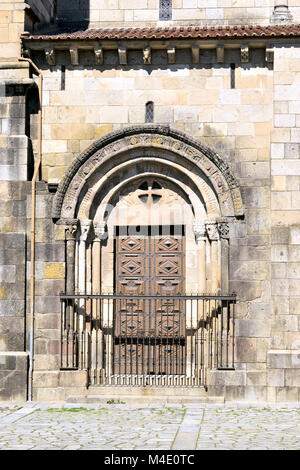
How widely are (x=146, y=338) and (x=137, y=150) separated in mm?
3568

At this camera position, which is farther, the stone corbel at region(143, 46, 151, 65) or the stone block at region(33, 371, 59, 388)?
the stone corbel at region(143, 46, 151, 65)

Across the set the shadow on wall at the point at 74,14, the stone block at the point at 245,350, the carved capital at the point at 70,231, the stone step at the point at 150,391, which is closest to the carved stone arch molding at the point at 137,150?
the carved capital at the point at 70,231

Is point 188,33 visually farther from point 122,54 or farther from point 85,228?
point 85,228

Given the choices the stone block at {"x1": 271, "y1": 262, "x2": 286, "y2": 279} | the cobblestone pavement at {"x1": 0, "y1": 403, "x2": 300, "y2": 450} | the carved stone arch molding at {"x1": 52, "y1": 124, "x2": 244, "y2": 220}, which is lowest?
the cobblestone pavement at {"x1": 0, "y1": 403, "x2": 300, "y2": 450}

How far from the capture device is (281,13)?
14664mm

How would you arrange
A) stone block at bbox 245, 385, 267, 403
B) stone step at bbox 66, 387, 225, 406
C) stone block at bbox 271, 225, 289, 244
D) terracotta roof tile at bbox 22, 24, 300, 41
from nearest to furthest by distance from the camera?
1. stone step at bbox 66, 387, 225, 406
2. stone block at bbox 245, 385, 267, 403
3. stone block at bbox 271, 225, 289, 244
4. terracotta roof tile at bbox 22, 24, 300, 41

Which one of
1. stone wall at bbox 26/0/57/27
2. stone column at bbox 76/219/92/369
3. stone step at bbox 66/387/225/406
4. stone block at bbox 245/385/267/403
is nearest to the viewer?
stone step at bbox 66/387/225/406

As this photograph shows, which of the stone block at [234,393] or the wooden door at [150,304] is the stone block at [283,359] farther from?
the wooden door at [150,304]

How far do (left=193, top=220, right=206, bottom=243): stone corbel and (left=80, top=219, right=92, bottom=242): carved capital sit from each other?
6.58 ft

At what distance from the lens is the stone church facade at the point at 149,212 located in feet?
42.8

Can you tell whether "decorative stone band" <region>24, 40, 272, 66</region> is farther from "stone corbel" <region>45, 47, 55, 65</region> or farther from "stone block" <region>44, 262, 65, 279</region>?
"stone block" <region>44, 262, 65, 279</region>

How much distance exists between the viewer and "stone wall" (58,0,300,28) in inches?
599

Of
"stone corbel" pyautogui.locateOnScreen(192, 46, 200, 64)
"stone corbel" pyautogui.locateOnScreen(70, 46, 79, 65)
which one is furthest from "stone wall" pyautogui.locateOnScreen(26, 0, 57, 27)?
"stone corbel" pyautogui.locateOnScreen(192, 46, 200, 64)

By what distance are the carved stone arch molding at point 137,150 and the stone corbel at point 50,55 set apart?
1808 mm
